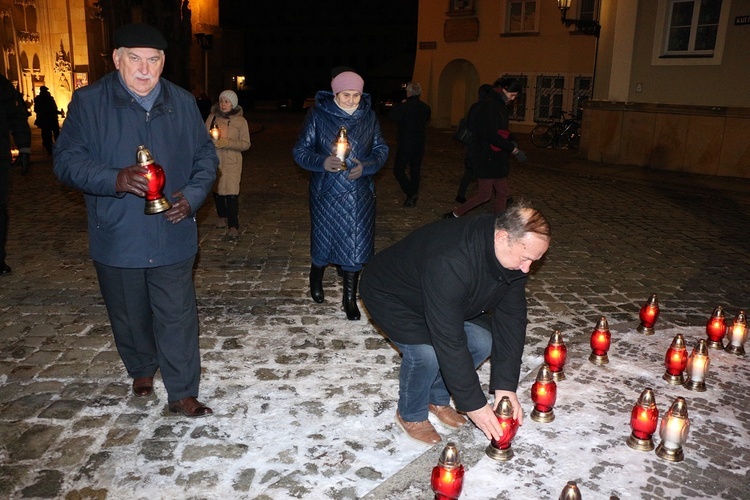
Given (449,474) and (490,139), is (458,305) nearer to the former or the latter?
(449,474)

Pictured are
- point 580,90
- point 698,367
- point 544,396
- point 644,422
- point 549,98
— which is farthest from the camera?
point 549,98

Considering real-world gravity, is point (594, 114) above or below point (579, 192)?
above

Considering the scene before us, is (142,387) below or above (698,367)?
below

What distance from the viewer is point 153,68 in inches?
153

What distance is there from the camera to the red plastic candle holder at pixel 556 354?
16.0 ft

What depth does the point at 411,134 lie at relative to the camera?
475 inches

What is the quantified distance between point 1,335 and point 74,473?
2606 mm

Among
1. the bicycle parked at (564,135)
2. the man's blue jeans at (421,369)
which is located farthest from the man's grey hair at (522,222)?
the bicycle parked at (564,135)

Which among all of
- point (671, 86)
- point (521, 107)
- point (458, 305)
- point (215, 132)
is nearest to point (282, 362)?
point (458, 305)

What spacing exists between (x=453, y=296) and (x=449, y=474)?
86cm

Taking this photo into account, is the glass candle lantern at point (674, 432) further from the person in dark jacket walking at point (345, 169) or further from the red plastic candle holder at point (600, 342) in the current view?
the person in dark jacket walking at point (345, 169)

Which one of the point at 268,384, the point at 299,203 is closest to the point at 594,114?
the point at 299,203

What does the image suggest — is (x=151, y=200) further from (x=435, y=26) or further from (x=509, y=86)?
(x=435, y=26)

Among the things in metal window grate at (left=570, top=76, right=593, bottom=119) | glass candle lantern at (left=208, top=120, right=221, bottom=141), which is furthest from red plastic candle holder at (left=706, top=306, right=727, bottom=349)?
metal window grate at (left=570, top=76, right=593, bottom=119)
